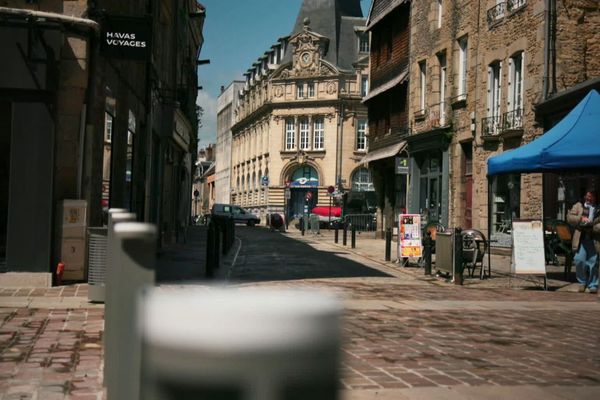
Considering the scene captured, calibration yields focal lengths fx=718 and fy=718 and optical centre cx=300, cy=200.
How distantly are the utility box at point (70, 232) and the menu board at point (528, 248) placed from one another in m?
7.05

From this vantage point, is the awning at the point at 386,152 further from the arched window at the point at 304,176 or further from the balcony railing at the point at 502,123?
the arched window at the point at 304,176

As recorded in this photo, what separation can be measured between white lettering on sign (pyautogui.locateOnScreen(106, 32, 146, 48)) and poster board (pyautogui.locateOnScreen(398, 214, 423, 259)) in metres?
7.76

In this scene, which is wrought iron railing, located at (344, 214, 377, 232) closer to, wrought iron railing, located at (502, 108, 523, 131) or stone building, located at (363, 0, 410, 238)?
stone building, located at (363, 0, 410, 238)

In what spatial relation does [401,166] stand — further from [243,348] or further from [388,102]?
[243,348]

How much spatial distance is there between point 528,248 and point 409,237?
15.0 ft

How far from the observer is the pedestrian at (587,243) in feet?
38.7

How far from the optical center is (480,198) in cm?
2069

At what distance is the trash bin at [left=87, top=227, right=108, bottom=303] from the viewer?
27.7 feet

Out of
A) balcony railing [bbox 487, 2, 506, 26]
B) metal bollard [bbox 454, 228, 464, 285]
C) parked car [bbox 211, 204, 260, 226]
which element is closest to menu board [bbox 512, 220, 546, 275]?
metal bollard [bbox 454, 228, 464, 285]

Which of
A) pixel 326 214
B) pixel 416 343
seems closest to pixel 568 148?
pixel 416 343

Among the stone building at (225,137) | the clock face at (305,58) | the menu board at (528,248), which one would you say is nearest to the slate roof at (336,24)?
the clock face at (305,58)

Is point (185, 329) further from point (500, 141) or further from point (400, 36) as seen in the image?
point (400, 36)

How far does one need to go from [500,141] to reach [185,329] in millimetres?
19301

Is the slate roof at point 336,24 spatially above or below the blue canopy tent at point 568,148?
above
